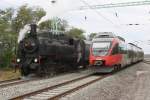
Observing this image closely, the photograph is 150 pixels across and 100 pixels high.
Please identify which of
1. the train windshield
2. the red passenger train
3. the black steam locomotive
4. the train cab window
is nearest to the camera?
the black steam locomotive

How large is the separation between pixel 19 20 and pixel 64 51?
87.3 feet

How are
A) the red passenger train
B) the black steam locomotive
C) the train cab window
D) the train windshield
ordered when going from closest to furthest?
1. the black steam locomotive
2. the red passenger train
3. the train windshield
4. the train cab window

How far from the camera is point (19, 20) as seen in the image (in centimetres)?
5559

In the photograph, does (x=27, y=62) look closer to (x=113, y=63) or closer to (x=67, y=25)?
(x=113, y=63)

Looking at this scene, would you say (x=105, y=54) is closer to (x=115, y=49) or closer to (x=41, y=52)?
(x=115, y=49)

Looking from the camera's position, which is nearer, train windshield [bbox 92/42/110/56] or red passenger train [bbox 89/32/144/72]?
red passenger train [bbox 89/32/144/72]

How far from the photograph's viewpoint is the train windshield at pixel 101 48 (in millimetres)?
29266

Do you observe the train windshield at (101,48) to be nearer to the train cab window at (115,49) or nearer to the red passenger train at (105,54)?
the red passenger train at (105,54)

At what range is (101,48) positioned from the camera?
2950cm

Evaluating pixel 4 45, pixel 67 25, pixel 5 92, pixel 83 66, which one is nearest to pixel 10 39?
pixel 4 45

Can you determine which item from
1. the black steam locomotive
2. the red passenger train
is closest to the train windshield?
the red passenger train

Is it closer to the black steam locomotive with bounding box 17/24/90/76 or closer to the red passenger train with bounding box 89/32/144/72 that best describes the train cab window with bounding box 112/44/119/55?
the red passenger train with bounding box 89/32/144/72

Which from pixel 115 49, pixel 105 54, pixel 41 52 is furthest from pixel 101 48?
Result: pixel 41 52

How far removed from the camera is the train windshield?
29.3 meters
